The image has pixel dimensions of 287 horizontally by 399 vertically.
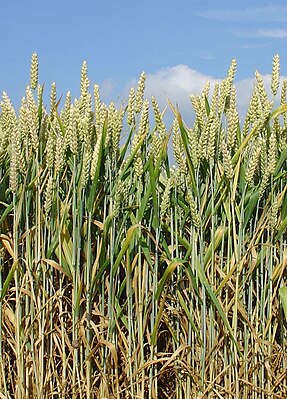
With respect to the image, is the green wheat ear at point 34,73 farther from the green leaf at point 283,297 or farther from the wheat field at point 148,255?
the green leaf at point 283,297

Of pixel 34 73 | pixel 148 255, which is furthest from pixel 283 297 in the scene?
pixel 34 73

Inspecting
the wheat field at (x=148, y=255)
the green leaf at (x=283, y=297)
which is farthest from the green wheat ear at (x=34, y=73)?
the green leaf at (x=283, y=297)

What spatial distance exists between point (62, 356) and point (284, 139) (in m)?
1.05

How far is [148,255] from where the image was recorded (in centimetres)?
205

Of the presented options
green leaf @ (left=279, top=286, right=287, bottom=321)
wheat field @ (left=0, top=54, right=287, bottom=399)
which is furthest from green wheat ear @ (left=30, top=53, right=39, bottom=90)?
green leaf @ (left=279, top=286, right=287, bottom=321)

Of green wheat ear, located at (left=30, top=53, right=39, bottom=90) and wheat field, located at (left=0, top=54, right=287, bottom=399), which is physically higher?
green wheat ear, located at (left=30, top=53, right=39, bottom=90)

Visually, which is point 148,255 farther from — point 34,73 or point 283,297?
point 34,73

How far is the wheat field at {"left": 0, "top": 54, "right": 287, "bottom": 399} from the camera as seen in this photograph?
80.6 inches

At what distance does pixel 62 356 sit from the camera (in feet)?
6.88

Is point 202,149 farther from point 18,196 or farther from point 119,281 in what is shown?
point 18,196

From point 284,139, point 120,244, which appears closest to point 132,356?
point 120,244

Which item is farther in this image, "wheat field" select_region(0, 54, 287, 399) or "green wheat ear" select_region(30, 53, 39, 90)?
"green wheat ear" select_region(30, 53, 39, 90)

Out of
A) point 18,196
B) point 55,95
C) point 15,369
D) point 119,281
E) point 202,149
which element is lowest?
point 15,369

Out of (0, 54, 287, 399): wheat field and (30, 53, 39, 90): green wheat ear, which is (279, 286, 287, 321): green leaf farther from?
(30, 53, 39, 90): green wheat ear
